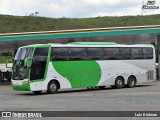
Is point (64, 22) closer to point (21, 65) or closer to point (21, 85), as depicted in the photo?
point (21, 65)

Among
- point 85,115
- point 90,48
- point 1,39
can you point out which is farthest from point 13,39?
point 85,115

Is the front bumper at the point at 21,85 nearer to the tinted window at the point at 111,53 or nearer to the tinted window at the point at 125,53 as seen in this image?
the tinted window at the point at 111,53

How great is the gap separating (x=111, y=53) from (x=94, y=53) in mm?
1463

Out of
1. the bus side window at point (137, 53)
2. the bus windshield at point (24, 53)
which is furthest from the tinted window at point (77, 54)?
the bus side window at point (137, 53)

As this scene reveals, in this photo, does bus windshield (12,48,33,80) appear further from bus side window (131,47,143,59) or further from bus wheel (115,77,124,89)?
bus side window (131,47,143,59)

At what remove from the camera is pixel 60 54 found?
25297 mm

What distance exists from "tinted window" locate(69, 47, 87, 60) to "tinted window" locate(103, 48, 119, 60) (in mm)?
1713

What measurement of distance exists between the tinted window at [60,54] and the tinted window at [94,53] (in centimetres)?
172

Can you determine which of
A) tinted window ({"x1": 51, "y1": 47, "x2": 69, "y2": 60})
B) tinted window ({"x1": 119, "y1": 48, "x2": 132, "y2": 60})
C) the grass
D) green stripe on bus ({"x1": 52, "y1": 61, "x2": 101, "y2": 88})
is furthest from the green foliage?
tinted window ({"x1": 51, "y1": 47, "x2": 69, "y2": 60})

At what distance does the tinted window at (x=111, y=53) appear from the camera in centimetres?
2779

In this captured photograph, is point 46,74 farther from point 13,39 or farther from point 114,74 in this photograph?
point 13,39

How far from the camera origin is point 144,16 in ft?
218

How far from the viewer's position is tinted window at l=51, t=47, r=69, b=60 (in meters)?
25.0

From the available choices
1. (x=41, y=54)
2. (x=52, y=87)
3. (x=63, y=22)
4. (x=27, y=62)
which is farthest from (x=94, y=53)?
(x=63, y=22)
